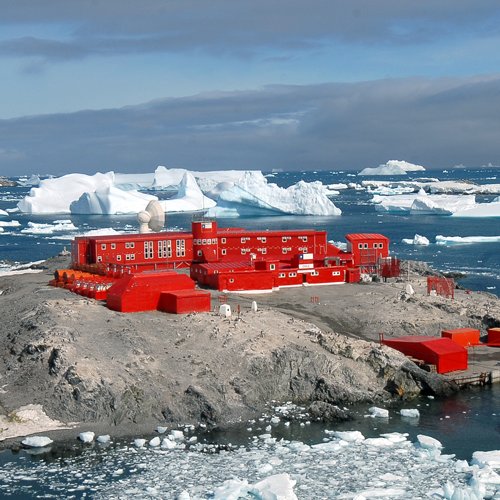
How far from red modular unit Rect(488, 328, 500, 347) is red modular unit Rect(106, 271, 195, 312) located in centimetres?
1411

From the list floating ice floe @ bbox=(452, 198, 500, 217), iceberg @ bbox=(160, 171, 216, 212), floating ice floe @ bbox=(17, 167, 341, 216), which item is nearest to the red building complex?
floating ice floe @ bbox=(17, 167, 341, 216)

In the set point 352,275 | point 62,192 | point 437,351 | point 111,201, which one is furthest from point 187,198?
point 437,351

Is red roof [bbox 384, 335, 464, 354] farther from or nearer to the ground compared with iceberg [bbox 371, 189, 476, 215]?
nearer to the ground

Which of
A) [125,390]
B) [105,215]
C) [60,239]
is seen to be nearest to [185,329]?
[125,390]

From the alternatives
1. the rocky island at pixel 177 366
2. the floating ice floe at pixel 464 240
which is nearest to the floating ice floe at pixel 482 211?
the floating ice floe at pixel 464 240

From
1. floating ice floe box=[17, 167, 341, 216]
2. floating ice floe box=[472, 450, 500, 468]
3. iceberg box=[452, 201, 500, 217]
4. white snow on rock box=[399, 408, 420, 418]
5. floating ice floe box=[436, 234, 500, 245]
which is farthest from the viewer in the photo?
floating ice floe box=[17, 167, 341, 216]

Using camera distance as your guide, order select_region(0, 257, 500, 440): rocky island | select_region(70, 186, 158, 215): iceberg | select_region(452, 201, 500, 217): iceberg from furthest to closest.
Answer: select_region(70, 186, 158, 215): iceberg
select_region(452, 201, 500, 217): iceberg
select_region(0, 257, 500, 440): rocky island

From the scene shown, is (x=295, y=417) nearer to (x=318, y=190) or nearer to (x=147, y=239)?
(x=147, y=239)

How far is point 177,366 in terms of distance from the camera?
31.0 metres

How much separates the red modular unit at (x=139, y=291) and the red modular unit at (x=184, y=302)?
1.36 feet

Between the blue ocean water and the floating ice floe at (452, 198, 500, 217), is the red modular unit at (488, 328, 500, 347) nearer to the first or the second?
the blue ocean water

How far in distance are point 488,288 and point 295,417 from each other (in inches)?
1139

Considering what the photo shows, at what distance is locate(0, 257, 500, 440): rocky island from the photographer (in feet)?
94.4

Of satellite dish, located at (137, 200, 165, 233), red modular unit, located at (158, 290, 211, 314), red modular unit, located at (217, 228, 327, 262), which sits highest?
satellite dish, located at (137, 200, 165, 233)
